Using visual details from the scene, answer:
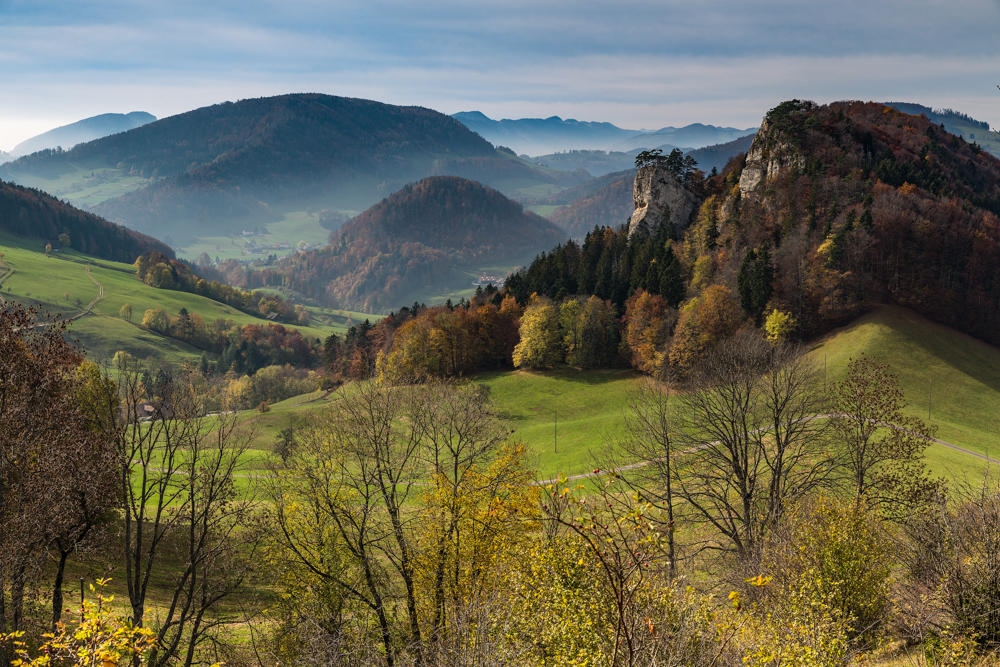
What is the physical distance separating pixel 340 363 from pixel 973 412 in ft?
321

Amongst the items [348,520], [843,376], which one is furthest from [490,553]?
[843,376]

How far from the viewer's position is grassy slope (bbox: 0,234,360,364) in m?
149

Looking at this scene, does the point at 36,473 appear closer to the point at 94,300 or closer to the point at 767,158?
the point at 767,158

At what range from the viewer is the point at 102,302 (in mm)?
171000

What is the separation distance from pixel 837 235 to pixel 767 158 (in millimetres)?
21924

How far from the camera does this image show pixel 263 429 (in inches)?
3017

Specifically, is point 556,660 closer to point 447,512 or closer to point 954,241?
point 447,512

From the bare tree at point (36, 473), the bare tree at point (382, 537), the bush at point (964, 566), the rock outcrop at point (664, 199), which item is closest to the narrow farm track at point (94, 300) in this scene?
the rock outcrop at point (664, 199)

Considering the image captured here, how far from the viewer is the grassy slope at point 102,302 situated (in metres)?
149

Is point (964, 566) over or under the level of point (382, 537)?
over

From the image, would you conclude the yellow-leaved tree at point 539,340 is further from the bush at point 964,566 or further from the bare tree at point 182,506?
the bush at point 964,566

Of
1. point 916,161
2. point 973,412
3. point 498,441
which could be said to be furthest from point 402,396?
point 916,161

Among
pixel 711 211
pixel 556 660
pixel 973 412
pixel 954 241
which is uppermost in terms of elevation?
pixel 711 211

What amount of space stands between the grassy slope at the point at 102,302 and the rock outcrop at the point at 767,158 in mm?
150791
